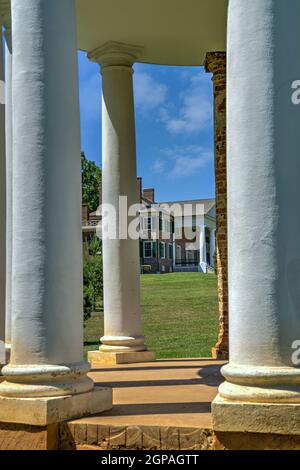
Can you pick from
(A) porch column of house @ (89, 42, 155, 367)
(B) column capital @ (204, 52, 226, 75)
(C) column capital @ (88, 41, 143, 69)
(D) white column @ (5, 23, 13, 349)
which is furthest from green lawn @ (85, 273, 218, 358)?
(C) column capital @ (88, 41, 143, 69)

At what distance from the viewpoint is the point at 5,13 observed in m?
17.0

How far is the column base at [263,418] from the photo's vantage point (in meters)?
9.05

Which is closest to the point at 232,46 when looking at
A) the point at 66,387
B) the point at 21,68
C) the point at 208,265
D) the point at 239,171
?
the point at 239,171

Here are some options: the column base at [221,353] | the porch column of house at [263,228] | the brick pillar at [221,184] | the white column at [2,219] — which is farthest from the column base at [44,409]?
the brick pillar at [221,184]

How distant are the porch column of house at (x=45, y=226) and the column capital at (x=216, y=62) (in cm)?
1191

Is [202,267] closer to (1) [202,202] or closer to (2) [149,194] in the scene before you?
(2) [149,194]

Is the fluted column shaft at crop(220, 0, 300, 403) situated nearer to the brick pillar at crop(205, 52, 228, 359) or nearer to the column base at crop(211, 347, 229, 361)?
the brick pillar at crop(205, 52, 228, 359)

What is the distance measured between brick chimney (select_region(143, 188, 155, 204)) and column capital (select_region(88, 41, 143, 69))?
12273cm

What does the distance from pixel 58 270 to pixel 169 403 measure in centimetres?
346

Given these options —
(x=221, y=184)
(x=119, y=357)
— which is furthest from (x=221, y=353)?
(x=221, y=184)

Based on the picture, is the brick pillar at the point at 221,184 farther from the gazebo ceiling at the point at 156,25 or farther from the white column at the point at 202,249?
the white column at the point at 202,249

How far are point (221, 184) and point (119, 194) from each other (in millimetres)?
3772

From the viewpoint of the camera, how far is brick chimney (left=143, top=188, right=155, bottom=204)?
145m
